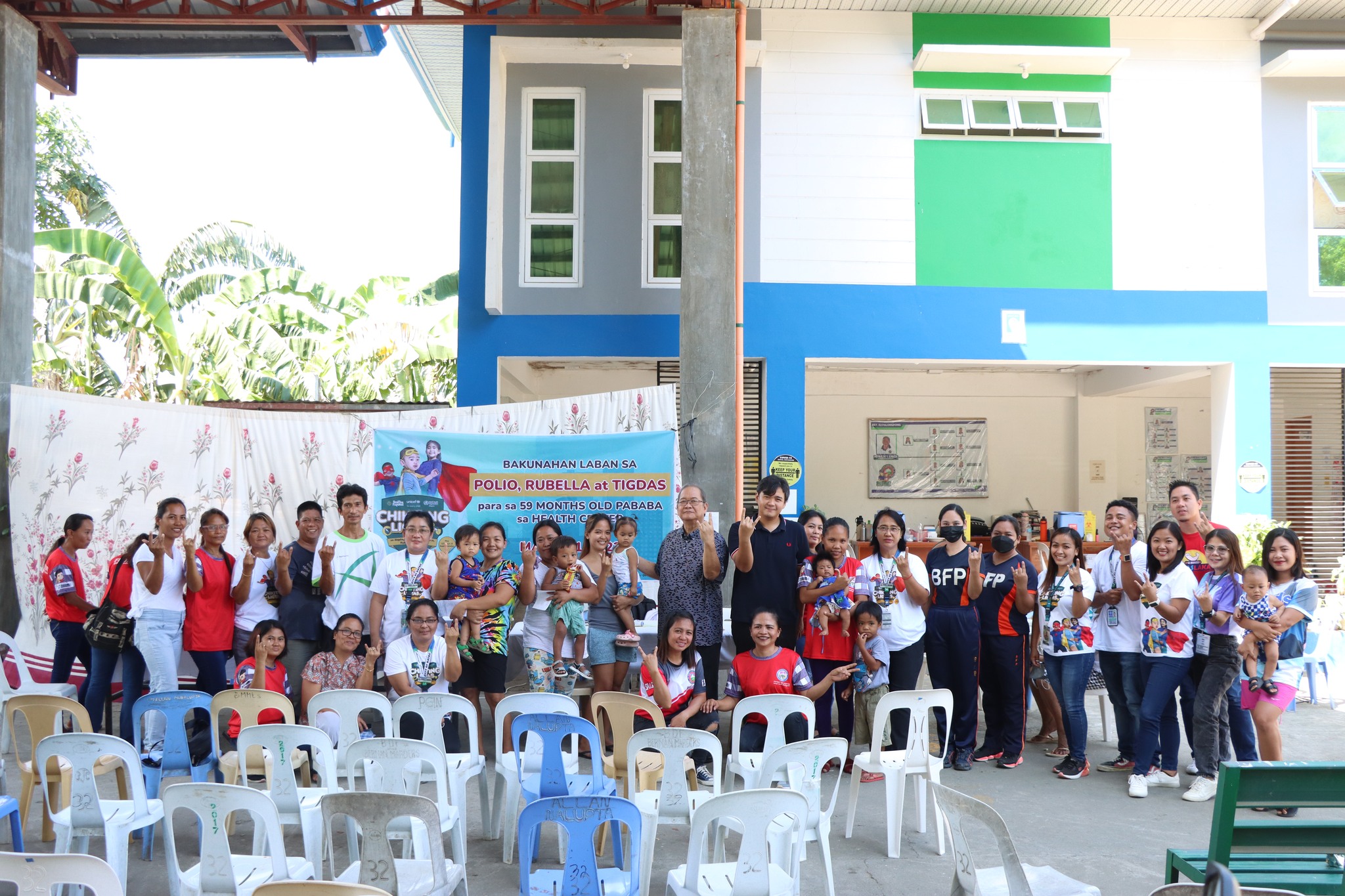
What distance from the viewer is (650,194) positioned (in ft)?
32.0

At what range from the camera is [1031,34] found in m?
9.93

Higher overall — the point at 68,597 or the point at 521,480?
the point at 521,480

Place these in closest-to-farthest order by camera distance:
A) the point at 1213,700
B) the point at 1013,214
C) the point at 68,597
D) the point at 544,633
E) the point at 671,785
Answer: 1. the point at 671,785
2. the point at 1213,700
3. the point at 544,633
4. the point at 68,597
5. the point at 1013,214

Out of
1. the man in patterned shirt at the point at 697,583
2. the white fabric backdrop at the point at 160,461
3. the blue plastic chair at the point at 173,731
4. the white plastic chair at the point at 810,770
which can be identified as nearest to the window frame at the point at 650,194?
the white fabric backdrop at the point at 160,461

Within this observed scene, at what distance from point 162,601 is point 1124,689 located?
591 centimetres

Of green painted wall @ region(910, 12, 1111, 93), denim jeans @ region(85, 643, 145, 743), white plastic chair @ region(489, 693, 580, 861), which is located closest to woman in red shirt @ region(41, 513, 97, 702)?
denim jeans @ region(85, 643, 145, 743)

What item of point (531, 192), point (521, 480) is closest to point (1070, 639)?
point (521, 480)

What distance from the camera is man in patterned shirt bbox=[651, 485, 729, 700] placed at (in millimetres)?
6031

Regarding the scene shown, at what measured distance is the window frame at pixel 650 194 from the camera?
9734mm

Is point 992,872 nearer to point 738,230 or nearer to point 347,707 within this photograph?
point 347,707

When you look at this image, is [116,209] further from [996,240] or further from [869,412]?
[996,240]

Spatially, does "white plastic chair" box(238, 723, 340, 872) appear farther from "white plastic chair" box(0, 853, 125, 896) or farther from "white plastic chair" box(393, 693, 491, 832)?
"white plastic chair" box(0, 853, 125, 896)

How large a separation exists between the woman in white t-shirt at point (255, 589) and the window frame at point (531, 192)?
4.29 meters

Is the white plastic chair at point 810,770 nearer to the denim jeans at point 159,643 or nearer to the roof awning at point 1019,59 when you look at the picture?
the denim jeans at point 159,643
